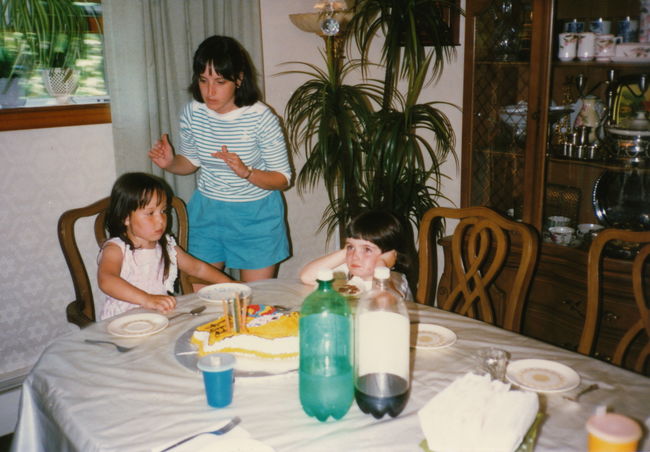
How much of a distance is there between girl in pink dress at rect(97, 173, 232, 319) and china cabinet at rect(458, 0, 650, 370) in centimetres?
140

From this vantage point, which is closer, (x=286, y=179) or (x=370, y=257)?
(x=370, y=257)

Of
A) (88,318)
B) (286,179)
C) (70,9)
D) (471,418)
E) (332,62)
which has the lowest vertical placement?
(88,318)

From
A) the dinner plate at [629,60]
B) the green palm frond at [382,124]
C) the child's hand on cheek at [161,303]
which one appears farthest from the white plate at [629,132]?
A: the child's hand on cheek at [161,303]

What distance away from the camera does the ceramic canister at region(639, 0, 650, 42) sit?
2305 mm

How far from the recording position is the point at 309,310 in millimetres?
1188

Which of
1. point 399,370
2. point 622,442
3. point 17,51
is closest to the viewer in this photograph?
point 622,442

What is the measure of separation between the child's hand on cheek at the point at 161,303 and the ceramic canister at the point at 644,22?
1987 millimetres

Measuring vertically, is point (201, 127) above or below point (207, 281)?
above

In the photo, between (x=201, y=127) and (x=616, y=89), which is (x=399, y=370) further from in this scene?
(x=616, y=89)

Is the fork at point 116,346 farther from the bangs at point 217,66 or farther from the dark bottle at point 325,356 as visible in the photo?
the bangs at point 217,66

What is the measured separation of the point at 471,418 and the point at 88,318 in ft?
4.73

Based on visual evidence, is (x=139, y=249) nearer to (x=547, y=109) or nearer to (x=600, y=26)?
→ (x=547, y=109)

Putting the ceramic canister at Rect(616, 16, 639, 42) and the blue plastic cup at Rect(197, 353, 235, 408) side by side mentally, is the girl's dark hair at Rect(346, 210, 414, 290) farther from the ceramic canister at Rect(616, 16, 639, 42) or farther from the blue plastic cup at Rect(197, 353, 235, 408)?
the ceramic canister at Rect(616, 16, 639, 42)

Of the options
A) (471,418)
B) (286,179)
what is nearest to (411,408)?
A: (471,418)
